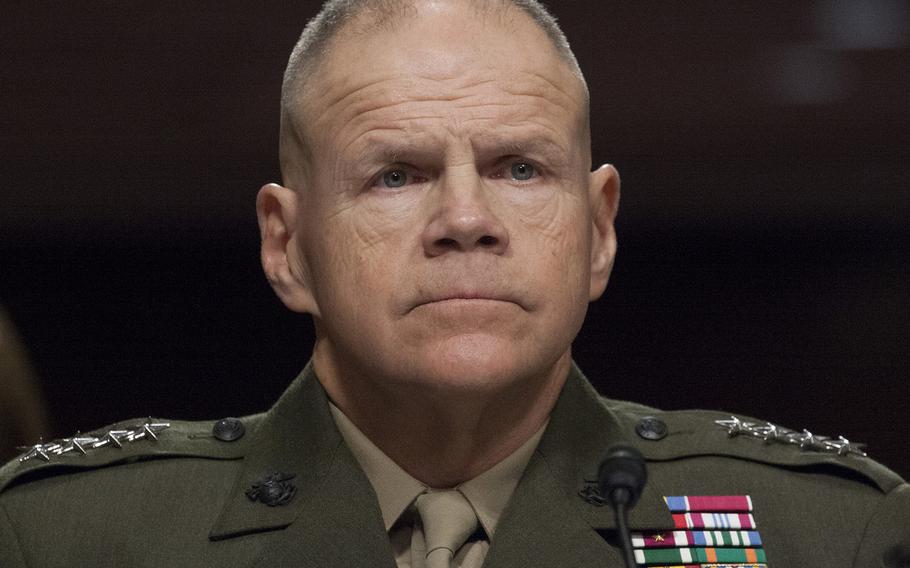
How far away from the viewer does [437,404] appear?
253 cm

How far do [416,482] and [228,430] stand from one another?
37cm

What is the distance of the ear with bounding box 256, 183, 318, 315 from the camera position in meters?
2.70

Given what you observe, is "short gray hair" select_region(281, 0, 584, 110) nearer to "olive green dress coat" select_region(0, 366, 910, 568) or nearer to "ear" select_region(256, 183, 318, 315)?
"ear" select_region(256, 183, 318, 315)

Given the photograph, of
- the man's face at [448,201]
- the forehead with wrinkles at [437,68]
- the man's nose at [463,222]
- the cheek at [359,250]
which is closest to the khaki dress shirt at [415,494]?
the man's face at [448,201]

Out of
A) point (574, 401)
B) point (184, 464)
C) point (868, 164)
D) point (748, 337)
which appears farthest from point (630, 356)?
point (184, 464)

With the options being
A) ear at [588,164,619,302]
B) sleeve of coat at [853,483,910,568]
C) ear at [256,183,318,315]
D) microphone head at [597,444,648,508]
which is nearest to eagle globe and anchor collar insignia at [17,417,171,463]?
ear at [256,183,318,315]

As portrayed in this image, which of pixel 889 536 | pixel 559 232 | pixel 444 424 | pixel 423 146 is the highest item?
pixel 423 146

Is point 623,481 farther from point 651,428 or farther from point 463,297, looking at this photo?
point 651,428

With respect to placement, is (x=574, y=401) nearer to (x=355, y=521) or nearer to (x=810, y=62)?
(x=355, y=521)

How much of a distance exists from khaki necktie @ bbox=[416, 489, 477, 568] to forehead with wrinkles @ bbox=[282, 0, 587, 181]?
0.56 m

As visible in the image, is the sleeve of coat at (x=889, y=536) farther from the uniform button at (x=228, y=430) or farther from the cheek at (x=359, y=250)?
the uniform button at (x=228, y=430)

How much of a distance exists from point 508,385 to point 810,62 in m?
1.52

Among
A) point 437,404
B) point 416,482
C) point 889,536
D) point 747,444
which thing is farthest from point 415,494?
point 889,536

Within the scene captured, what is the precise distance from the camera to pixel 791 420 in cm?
373
